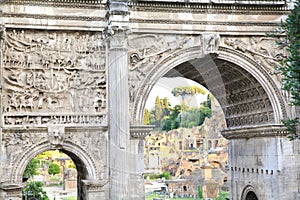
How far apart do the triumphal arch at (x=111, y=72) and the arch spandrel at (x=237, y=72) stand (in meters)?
0.03

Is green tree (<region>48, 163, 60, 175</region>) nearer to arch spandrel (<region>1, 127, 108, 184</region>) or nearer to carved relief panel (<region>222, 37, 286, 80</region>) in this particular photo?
arch spandrel (<region>1, 127, 108, 184</region>)

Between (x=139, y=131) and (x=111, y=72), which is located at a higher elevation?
(x=111, y=72)

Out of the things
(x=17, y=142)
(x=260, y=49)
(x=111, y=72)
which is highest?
(x=260, y=49)

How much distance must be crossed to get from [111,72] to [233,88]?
4.76 meters

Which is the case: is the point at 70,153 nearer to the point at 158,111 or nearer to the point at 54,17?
the point at 54,17

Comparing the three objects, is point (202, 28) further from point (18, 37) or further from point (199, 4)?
point (18, 37)

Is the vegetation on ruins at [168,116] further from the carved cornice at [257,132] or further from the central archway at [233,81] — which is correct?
the carved cornice at [257,132]

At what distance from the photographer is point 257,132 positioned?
1377 cm

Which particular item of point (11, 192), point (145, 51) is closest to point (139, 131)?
point (145, 51)

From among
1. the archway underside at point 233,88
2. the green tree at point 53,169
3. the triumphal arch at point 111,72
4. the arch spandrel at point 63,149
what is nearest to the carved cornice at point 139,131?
the triumphal arch at point 111,72

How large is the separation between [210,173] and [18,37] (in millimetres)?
21740

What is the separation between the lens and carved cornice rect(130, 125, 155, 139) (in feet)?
39.4

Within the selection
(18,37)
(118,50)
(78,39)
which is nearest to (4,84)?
(18,37)

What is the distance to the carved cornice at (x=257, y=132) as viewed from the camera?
42.5ft
